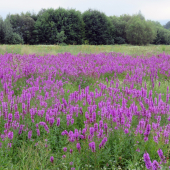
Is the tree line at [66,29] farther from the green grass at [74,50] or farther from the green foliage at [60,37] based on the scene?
the green grass at [74,50]

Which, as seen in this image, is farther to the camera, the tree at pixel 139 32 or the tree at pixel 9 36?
Answer: the tree at pixel 139 32

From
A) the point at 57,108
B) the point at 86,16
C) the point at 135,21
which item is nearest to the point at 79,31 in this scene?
the point at 86,16

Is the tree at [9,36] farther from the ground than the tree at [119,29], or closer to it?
closer to it

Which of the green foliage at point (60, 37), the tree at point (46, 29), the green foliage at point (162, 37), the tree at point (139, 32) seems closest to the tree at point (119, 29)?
the tree at point (139, 32)

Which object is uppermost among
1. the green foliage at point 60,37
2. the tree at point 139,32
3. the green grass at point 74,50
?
the tree at point 139,32

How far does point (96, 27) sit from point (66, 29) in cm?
773

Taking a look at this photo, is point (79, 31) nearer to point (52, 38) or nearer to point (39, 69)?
point (52, 38)

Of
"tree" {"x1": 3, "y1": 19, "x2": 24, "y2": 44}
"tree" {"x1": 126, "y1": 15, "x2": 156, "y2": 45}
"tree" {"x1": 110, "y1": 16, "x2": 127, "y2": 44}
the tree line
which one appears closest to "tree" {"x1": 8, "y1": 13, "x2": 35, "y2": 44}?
the tree line

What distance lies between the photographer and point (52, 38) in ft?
128

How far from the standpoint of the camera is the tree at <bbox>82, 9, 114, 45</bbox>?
44.1 meters

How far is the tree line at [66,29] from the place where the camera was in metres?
38.7

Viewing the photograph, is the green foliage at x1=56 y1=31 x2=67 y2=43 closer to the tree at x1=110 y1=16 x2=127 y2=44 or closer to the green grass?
the tree at x1=110 y1=16 x2=127 y2=44

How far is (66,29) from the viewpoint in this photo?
4050cm

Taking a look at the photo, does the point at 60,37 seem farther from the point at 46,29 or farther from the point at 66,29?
the point at 46,29
